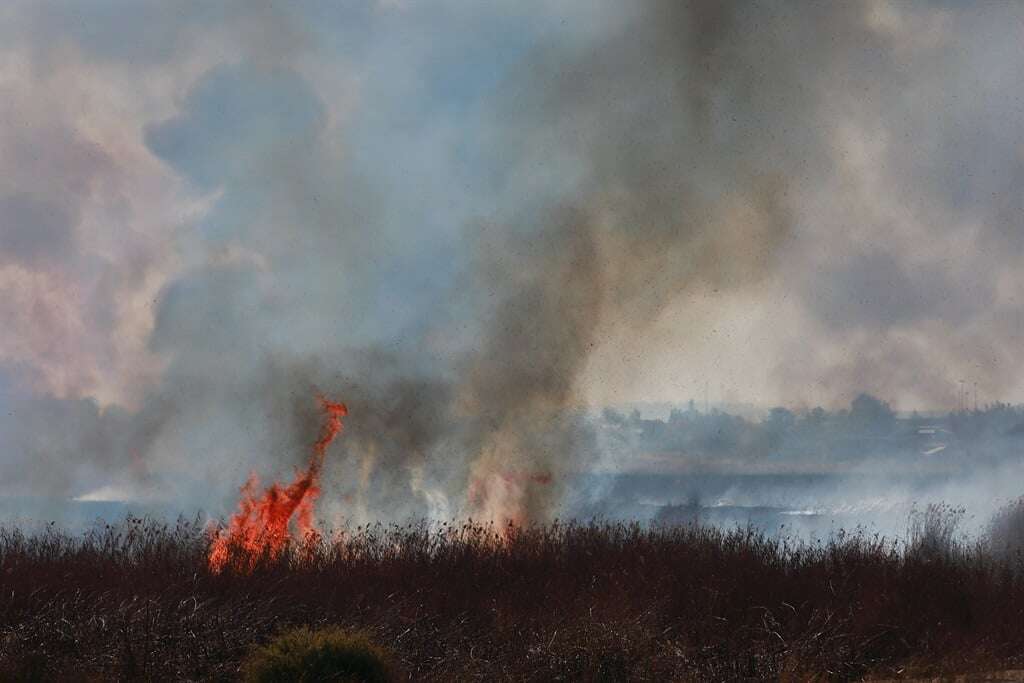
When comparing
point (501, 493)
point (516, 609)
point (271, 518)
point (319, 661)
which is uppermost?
point (501, 493)

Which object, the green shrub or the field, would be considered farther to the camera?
the field

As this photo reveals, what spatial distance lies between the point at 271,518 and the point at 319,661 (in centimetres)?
1416

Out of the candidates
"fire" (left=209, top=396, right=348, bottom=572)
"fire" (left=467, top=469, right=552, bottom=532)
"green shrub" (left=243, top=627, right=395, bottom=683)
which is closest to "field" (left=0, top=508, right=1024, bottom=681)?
"fire" (left=209, top=396, right=348, bottom=572)

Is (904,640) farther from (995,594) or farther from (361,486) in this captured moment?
(361,486)

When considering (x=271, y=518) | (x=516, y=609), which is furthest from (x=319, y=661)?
(x=271, y=518)

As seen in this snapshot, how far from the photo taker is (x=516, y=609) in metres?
18.9

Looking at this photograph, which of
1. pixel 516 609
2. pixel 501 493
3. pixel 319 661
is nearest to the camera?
pixel 319 661

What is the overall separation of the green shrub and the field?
220 cm

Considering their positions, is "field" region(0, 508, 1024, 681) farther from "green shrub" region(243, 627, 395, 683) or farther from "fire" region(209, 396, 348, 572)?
"green shrub" region(243, 627, 395, 683)

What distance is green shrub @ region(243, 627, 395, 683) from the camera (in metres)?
13.9

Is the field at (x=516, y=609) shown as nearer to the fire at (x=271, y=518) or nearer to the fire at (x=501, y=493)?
the fire at (x=271, y=518)

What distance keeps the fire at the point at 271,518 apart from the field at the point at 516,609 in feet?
1.51

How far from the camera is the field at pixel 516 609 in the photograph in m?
16.8

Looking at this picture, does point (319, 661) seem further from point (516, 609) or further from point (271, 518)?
point (271, 518)
